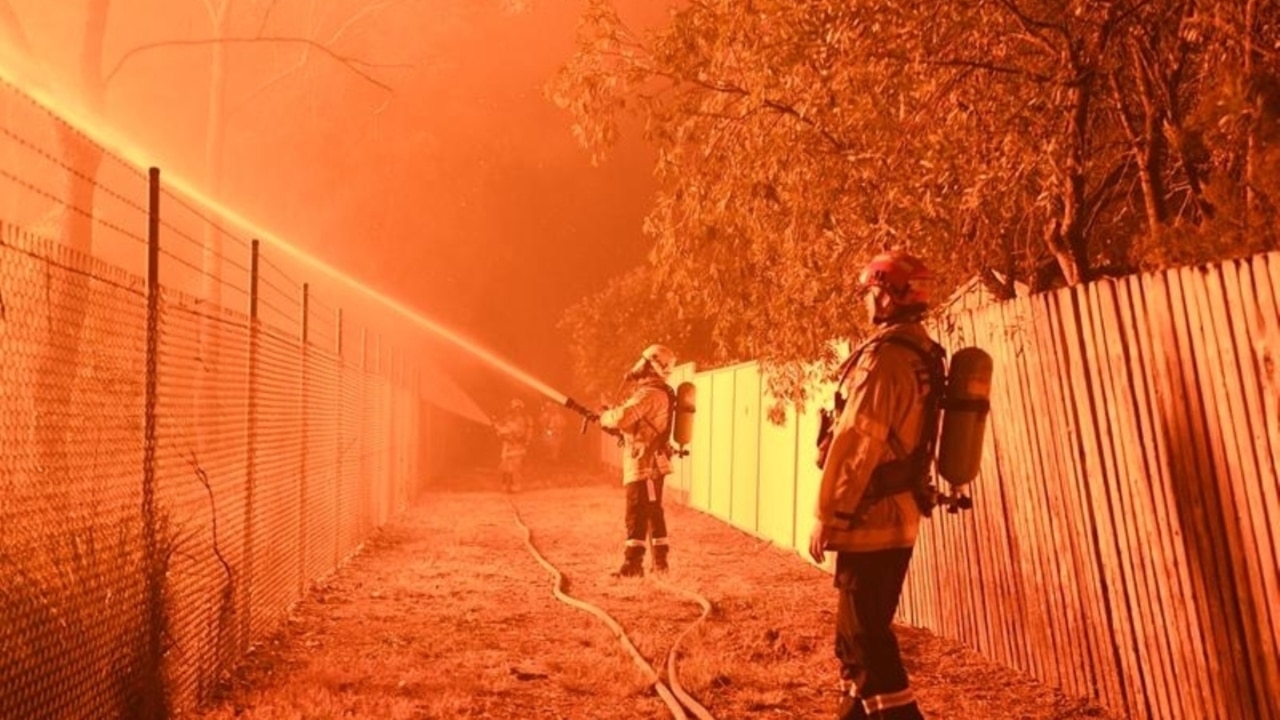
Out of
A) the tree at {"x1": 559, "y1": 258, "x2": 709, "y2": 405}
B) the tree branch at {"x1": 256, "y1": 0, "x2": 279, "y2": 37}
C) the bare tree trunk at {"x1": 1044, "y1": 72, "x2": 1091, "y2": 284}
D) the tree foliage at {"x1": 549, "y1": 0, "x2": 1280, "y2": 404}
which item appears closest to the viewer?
the tree foliage at {"x1": 549, "y1": 0, "x2": 1280, "y2": 404}

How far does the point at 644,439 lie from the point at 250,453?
4184 millimetres

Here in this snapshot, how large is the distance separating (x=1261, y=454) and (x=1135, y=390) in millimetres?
843

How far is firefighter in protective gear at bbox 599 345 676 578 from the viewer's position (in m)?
10.5

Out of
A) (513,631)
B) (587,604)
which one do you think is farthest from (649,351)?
(513,631)

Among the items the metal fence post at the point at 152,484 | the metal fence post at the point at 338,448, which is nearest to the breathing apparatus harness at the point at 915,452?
the metal fence post at the point at 152,484

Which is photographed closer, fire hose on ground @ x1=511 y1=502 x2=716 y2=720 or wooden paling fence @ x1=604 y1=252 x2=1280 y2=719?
wooden paling fence @ x1=604 y1=252 x2=1280 y2=719

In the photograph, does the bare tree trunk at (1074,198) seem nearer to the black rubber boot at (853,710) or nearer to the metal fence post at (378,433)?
the black rubber boot at (853,710)

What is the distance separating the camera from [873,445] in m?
4.63

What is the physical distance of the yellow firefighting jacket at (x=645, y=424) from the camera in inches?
414

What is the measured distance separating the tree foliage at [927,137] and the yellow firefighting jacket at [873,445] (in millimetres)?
1335

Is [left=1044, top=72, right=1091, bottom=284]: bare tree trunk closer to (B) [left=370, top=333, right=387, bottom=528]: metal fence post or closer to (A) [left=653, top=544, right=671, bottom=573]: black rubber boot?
(A) [left=653, top=544, right=671, bottom=573]: black rubber boot

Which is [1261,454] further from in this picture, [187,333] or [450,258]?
[450,258]

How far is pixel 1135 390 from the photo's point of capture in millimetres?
4980

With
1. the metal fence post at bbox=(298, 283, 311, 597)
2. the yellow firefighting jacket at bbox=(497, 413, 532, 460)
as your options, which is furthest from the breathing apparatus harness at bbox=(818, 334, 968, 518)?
the yellow firefighting jacket at bbox=(497, 413, 532, 460)
